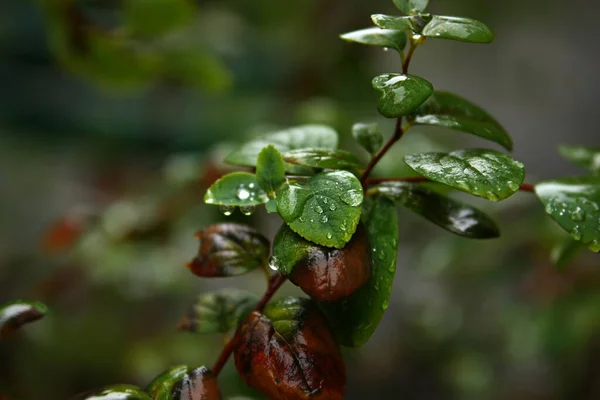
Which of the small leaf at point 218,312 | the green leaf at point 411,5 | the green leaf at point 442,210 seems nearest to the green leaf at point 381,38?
the green leaf at point 411,5

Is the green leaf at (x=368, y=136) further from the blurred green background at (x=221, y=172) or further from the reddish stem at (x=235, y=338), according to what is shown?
the blurred green background at (x=221, y=172)

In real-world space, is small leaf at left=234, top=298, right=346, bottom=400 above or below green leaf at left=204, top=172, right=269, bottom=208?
below

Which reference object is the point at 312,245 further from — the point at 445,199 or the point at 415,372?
the point at 415,372

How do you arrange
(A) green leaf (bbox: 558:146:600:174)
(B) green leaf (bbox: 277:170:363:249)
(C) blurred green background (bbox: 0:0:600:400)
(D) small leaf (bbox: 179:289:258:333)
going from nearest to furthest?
(B) green leaf (bbox: 277:170:363:249) → (D) small leaf (bbox: 179:289:258:333) → (A) green leaf (bbox: 558:146:600:174) → (C) blurred green background (bbox: 0:0:600:400)

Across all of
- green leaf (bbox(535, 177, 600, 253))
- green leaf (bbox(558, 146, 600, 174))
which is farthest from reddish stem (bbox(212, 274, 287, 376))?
green leaf (bbox(558, 146, 600, 174))

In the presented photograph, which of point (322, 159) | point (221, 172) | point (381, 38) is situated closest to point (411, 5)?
point (381, 38)

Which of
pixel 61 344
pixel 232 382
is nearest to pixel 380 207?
pixel 232 382

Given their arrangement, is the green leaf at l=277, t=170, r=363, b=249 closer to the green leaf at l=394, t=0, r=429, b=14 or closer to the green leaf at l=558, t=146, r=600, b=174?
the green leaf at l=394, t=0, r=429, b=14

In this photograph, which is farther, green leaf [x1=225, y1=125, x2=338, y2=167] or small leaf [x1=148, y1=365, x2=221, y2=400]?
green leaf [x1=225, y1=125, x2=338, y2=167]
